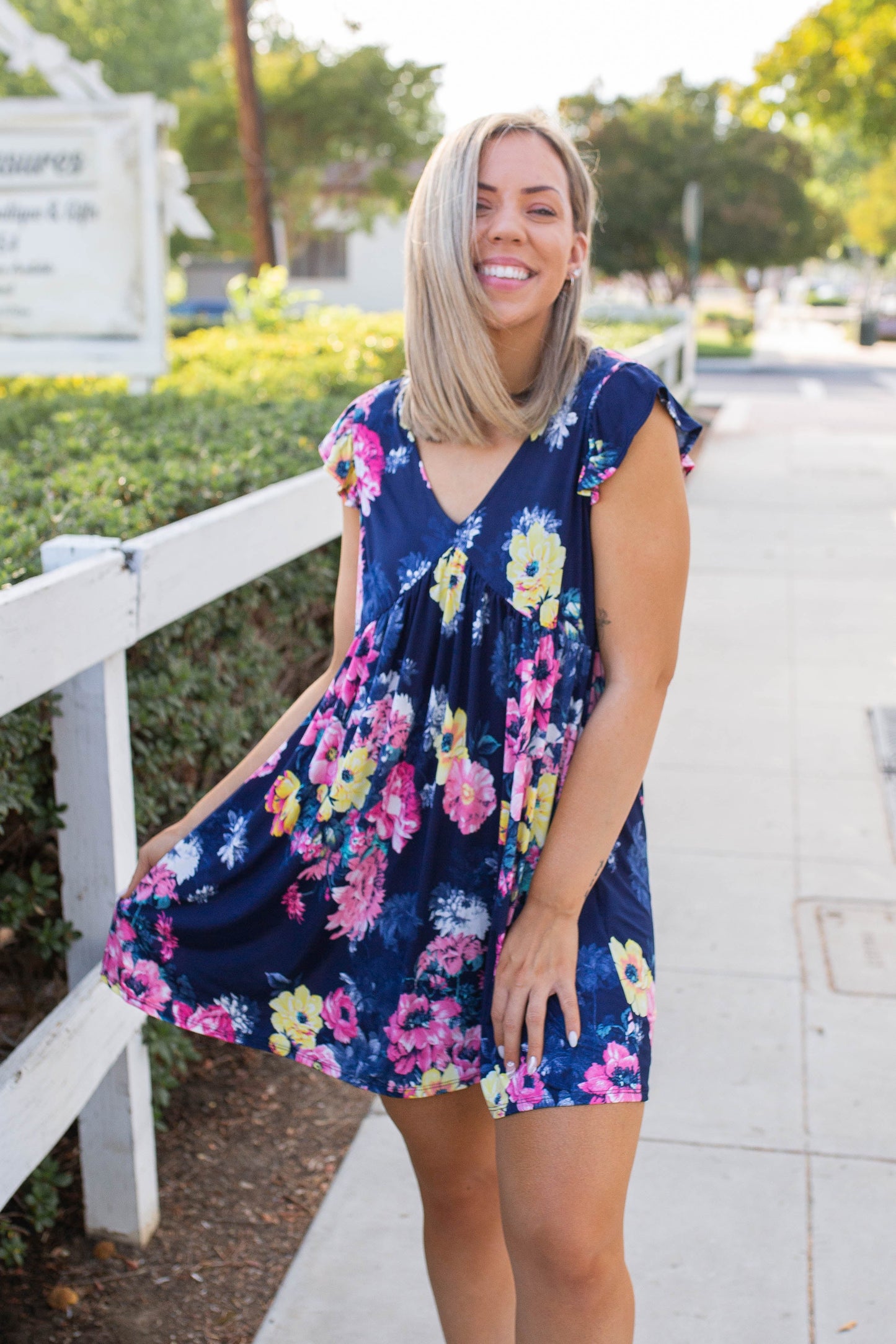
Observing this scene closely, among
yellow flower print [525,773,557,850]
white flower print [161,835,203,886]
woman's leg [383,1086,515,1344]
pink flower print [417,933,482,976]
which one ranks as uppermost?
yellow flower print [525,773,557,850]

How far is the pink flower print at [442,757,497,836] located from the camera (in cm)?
175

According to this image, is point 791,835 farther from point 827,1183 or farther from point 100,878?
point 100,878

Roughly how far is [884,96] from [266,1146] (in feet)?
51.2

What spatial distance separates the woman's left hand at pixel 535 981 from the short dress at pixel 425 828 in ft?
0.07

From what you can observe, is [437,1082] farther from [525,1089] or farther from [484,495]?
[484,495]

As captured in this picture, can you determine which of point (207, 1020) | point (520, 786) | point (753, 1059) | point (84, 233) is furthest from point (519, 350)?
point (84, 233)

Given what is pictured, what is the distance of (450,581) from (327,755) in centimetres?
32

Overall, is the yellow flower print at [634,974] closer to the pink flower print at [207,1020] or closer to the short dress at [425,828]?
the short dress at [425,828]

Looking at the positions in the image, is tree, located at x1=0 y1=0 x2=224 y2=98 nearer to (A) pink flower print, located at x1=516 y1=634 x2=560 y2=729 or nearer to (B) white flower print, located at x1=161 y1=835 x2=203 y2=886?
(B) white flower print, located at x1=161 y1=835 x2=203 y2=886

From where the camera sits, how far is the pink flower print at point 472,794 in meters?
1.75

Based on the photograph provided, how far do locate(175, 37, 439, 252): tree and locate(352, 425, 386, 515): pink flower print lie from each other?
2592cm

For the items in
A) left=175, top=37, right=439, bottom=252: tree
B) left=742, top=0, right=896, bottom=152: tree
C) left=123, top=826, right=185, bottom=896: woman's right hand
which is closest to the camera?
left=123, top=826, right=185, bottom=896: woman's right hand

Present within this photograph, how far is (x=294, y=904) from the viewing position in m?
1.87

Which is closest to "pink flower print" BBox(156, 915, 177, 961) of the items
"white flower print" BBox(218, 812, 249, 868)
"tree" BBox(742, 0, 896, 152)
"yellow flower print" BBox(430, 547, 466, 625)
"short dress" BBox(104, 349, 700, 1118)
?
"short dress" BBox(104, 349, 700, 1118)
